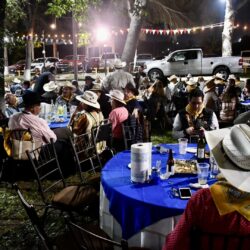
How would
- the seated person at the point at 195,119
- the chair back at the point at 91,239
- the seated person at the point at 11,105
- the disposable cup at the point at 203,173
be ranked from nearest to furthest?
the chair back at the point at 91,239 < the disposable cup at the point at 203,173 < the seated person at the point at 195,119 < the seated person at the point at 11,105

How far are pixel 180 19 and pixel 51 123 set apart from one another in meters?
19.2

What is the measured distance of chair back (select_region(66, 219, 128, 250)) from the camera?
93.0 inches

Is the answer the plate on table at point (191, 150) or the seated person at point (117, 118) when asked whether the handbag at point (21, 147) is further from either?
the plate on table at point (191, 150)

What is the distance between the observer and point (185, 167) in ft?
12.0

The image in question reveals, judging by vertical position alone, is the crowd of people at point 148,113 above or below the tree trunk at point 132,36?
below

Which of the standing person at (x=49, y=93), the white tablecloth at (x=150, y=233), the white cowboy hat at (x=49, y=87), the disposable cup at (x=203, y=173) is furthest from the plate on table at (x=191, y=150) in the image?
the white cowboy hat at (x=49, y=87)

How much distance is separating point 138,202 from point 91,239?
463mm

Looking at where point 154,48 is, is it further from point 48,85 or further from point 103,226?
point 103,226

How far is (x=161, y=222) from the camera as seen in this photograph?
283 centimetres

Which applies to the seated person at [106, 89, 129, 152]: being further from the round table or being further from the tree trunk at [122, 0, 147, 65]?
the tree trunk at [122, 0, 147, 65]

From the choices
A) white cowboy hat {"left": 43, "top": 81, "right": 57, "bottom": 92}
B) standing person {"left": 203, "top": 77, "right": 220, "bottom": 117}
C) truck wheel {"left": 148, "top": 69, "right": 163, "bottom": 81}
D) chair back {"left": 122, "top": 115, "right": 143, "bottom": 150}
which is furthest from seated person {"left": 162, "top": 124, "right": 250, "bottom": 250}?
truck wheel {"left": 148, "top": 69, "right": 163, "bottom": 81}

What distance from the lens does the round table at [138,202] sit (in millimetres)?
2844

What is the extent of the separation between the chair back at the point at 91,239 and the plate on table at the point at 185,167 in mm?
954

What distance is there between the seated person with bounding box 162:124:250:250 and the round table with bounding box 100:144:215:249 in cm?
84
